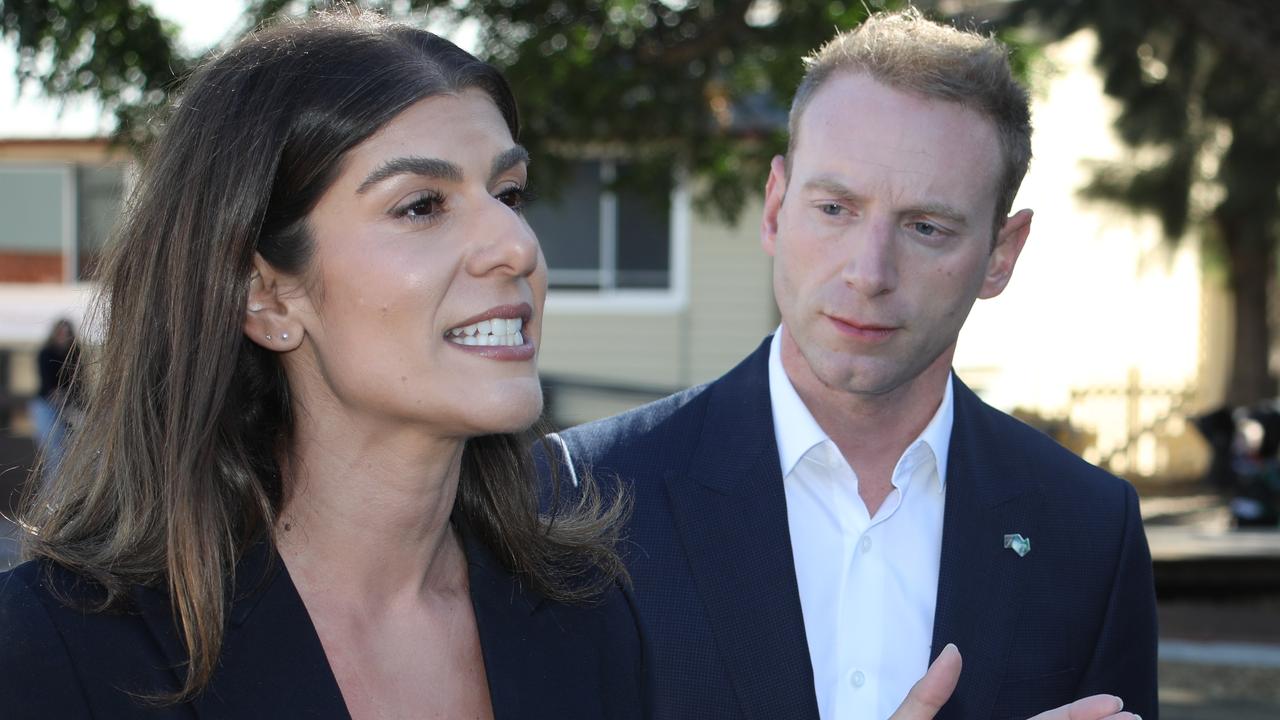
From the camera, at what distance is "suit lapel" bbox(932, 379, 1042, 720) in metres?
2.99

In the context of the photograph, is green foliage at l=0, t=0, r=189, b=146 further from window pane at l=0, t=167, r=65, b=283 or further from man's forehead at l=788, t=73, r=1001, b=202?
window pane at l=0, t=167, r=65, b=283

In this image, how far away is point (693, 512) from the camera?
311cm

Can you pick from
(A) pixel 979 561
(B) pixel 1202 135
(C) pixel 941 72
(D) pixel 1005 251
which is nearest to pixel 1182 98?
(B) pixel 1202 135

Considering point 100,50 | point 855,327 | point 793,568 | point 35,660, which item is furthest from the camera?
point 100,50

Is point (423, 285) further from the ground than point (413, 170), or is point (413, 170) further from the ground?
point (413, 170)

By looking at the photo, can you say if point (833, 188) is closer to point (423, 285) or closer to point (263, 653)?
point (423, 285)

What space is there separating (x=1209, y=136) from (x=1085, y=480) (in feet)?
66.5

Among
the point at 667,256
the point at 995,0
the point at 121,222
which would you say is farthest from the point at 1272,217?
the point at 121,222

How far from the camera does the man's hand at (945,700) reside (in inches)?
94.1

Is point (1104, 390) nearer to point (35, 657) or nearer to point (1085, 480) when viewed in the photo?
point (1085, 480)

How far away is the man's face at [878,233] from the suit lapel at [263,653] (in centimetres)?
128

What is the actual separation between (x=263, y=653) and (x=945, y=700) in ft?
3.65

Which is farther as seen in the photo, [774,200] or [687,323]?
[687,323]

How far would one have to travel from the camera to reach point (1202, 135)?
21719mm
